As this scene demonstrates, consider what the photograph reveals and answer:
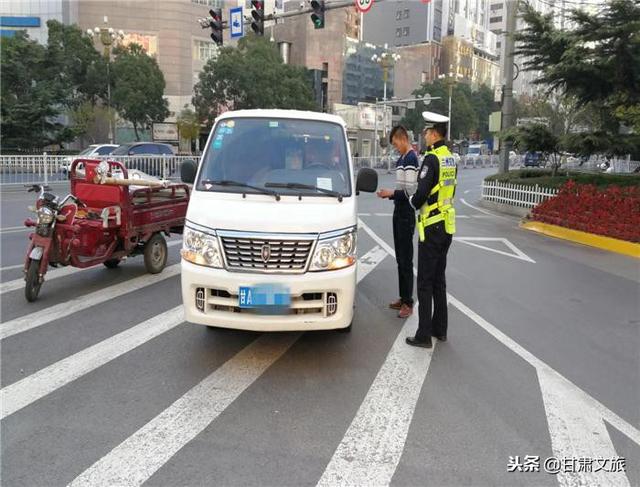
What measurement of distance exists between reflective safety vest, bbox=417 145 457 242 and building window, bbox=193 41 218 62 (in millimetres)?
64715

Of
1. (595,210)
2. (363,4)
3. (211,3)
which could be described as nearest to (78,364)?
(595,210)

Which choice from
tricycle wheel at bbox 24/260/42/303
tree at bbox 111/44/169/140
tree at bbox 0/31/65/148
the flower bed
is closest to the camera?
tricycle wheel at bbox 24/260/42/303

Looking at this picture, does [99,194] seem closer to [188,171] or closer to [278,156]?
[188,171]

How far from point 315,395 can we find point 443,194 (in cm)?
230

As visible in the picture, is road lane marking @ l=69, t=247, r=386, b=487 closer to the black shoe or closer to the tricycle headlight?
the black shoe

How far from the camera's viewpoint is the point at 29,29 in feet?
192

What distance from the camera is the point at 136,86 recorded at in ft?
143

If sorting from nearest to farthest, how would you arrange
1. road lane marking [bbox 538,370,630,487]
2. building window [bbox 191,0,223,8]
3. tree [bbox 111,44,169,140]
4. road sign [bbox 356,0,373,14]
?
road lane marking [bbox 538,370,630,487] → road sign [bbox 356,0,373,14] → tree [bbox 111,44,169,140] → building window [bbox 191,0,223,8]

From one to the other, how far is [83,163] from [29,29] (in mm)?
61695

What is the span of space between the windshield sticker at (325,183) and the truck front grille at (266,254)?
0.95 m

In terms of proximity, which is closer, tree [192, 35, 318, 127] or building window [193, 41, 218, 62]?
tree [192, 35, 318, 127]

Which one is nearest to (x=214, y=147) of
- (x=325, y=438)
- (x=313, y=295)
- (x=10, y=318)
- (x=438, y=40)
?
(x=313, y=295)

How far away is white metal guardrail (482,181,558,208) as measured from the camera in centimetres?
1586

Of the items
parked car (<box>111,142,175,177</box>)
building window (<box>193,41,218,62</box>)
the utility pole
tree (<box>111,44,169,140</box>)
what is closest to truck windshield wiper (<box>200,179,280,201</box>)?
the utility pole
